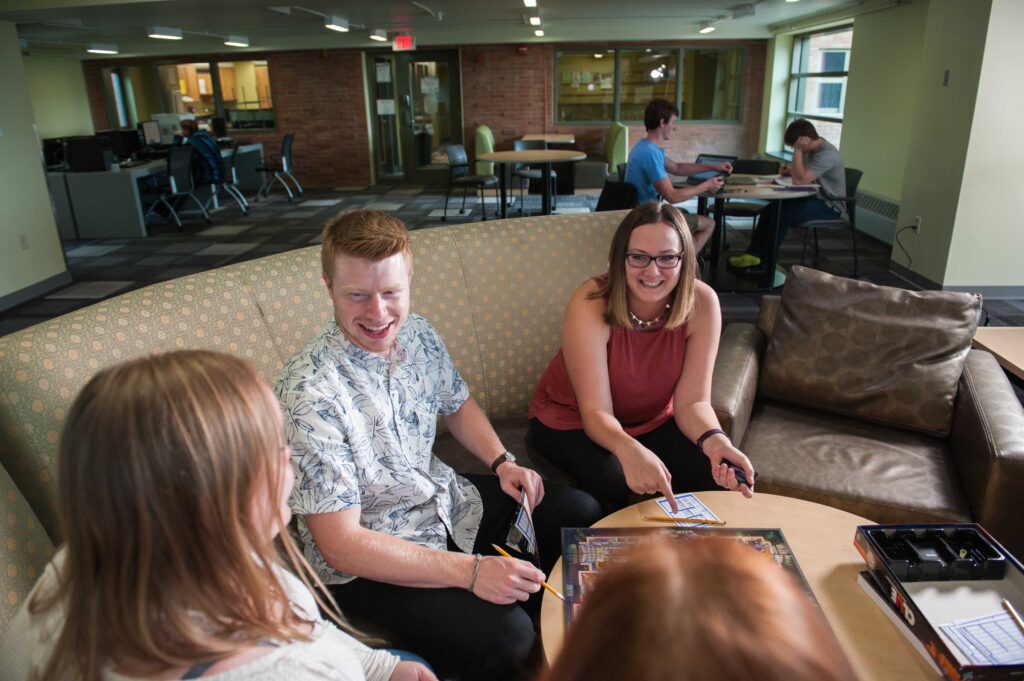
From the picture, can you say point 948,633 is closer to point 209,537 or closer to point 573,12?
point 209,537

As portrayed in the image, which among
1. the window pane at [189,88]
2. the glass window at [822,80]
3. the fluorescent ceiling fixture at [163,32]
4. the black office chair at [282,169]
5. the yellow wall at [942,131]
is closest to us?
the yellow wall at [942,131]

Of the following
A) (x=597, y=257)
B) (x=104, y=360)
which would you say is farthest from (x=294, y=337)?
(x=597, y=257)

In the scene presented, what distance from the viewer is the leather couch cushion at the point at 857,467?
190 centimetres

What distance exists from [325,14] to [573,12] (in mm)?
3145

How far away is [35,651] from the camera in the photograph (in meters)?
0.84

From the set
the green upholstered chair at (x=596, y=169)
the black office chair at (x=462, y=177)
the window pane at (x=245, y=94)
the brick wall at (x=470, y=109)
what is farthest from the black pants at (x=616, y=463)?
the window pane at (x=245, y=94)

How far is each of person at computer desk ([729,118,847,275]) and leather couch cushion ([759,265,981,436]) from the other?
290cm

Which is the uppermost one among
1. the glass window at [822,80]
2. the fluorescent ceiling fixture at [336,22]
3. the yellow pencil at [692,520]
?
the fluorescent ceiling fixture at [336,22]

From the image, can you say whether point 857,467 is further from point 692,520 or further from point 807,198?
point 807,198

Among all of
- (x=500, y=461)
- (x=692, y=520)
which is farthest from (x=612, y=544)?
(x=500, y=461)

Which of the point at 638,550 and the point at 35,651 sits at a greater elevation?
the point at 638,550

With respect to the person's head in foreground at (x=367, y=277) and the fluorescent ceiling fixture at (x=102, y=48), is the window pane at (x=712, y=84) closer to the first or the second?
the fluorescent ceiling fixture at (x=102, y=48)

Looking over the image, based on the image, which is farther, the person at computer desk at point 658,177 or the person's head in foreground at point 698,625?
the person at computer desk at point 658,177

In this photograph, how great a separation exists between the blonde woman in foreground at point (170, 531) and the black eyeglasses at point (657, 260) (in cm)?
136
